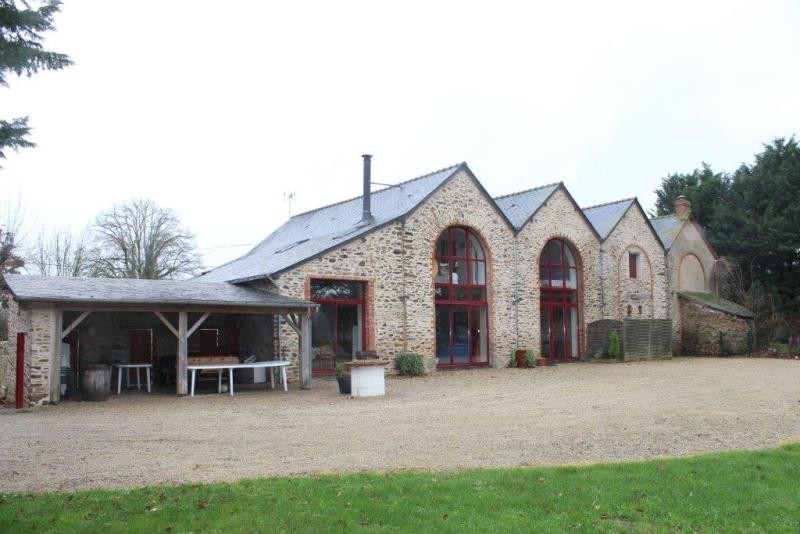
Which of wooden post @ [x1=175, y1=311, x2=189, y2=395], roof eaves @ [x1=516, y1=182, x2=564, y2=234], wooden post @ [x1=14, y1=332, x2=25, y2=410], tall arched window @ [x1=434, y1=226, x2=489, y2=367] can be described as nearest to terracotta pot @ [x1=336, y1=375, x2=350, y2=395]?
wooden post @ [x1=175, y1=311, x2=189, y2=395]

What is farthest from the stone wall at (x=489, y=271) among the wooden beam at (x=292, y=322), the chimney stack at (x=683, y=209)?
the chimney stack at (x=683, y=209)

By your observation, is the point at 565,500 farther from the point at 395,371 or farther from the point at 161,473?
the point at 395,371

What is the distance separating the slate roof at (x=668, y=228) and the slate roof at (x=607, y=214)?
2.24 m

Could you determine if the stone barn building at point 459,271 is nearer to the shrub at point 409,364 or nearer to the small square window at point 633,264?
the small square window at point 633,264

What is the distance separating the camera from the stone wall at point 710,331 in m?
26.4

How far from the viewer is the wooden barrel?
13398 mm

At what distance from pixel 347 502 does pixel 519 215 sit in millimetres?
18761

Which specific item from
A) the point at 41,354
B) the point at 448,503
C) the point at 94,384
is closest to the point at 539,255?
the point at 94,384

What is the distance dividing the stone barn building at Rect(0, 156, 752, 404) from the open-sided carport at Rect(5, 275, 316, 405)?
0.04m

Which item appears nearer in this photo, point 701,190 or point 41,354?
point 41,354

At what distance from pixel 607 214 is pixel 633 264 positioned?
2257mm

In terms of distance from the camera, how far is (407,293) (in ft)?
63.2

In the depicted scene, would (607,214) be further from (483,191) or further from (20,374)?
(20,374)

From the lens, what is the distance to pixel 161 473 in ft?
22.5
